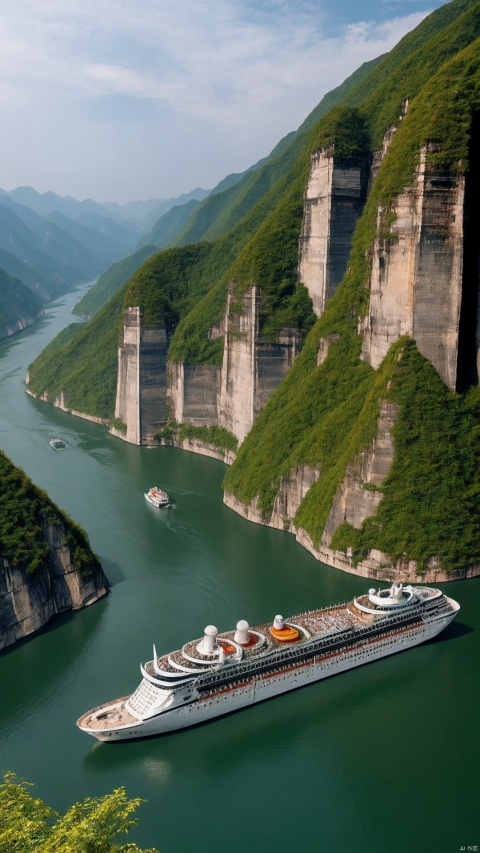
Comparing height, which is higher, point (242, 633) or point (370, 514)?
point (370, 514)

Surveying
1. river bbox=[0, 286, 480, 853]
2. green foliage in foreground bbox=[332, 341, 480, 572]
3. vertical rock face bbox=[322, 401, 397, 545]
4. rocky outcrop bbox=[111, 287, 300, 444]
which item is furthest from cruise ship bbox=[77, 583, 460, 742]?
rocky outcrop bbox=[111, 287, 300, 444]

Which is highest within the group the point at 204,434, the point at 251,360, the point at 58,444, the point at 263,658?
the point at 251,360

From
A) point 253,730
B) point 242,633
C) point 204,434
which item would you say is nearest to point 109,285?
point 204,434

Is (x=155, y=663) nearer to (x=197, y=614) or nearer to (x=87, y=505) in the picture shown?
(x=197, y=614)

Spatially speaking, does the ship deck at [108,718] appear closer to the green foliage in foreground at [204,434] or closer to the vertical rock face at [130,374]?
the green foliage in foreground at [204,434]


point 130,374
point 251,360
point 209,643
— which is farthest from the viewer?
point 130,374

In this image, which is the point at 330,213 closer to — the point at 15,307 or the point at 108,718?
the point at 108,718

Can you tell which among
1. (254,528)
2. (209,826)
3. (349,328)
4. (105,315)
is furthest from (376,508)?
(105,315)
